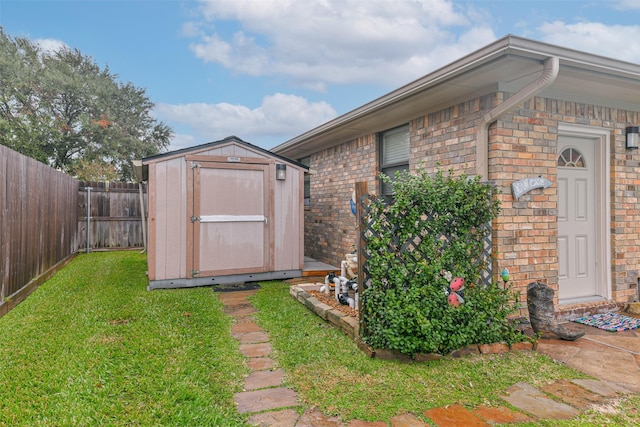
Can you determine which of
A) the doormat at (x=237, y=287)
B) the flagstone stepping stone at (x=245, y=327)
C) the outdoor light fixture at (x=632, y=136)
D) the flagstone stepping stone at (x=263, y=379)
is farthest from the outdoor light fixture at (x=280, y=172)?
the outdoor light fixture at (x=632, y=136)

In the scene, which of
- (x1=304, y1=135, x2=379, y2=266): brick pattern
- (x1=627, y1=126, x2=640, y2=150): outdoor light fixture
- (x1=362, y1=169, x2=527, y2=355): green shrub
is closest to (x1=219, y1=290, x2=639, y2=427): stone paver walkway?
(x1=362, y1=169, x2=527, y2=355): green shrub

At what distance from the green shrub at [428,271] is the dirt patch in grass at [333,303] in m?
0.76

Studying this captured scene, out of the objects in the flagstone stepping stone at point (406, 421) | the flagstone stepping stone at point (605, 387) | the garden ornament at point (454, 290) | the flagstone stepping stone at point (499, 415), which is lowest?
the flagstone stepping stone at point (605, 387)

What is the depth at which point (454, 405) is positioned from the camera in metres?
2.41

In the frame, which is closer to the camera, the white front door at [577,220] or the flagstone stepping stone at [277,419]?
the flagstone stepping stone at [277,419]

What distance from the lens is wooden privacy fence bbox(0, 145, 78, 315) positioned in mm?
4355

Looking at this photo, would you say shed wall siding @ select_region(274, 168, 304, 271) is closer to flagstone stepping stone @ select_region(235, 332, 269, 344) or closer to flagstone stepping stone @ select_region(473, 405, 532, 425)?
flagstone stepping stone @ select_region(235, 332, 269, 344)

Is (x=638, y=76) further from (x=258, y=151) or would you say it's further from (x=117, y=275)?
(x=117, y=275)

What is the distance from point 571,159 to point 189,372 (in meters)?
4.73

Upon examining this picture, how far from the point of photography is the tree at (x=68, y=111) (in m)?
15.6

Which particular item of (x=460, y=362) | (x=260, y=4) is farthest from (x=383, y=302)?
(x=260, y=4)

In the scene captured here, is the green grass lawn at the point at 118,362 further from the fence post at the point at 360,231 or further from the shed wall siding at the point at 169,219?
the fence post at the point at 360,231

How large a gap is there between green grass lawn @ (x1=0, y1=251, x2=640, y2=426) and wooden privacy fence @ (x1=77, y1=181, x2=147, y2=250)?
6691 mm

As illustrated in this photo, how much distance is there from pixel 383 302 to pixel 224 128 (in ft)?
67.1
